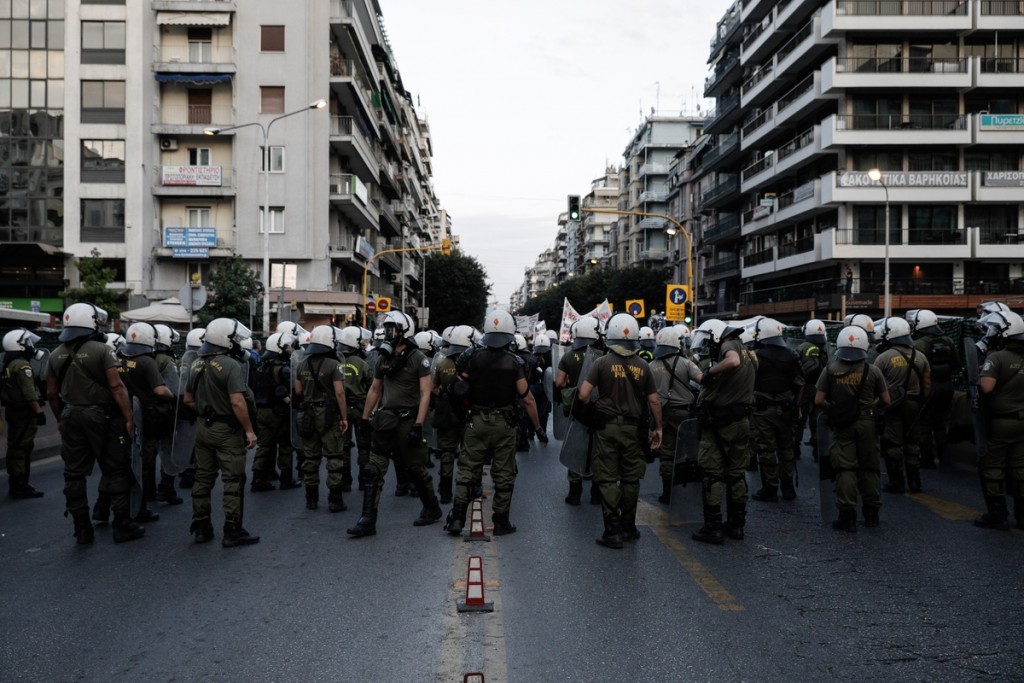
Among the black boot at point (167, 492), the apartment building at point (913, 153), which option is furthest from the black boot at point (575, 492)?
the apartment building at point (913, 153)

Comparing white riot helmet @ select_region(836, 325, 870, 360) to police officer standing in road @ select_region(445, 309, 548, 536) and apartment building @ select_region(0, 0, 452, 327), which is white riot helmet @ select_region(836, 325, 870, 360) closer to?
police officer standing in road @ select_region(445, 309, 548, 536)

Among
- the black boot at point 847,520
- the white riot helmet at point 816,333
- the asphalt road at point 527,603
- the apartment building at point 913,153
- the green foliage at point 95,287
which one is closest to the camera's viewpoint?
the asphalt road at point 527,603

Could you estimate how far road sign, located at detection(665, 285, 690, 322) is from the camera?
26.7 m

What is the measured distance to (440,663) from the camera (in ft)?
14.5

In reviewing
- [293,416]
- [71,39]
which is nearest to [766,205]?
[71,39]

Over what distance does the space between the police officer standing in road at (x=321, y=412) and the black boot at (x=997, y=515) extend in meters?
6.10

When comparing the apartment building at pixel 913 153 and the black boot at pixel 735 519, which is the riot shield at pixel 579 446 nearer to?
the black boot at pixel 735 519

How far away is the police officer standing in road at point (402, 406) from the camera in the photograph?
796cm

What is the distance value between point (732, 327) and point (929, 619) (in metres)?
3.24

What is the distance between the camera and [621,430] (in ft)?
23.3

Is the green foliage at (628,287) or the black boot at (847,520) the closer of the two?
the black boot at (847,520)

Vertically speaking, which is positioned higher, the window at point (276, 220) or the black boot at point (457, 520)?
the window at point (276, 220)

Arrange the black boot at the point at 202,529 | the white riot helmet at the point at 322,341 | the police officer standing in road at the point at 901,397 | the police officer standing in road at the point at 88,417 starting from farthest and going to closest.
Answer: the police officer standing in road at the point at 901,397
the white riot helmet at the point at 322,341
the black boot at the point at 202,529
the police officer standing in road at the point at 88,417

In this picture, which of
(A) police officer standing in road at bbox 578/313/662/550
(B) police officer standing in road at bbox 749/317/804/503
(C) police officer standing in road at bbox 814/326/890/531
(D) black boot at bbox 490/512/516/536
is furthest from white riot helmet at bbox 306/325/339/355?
(C) police officer standing in road at bbox 814/326/890/531
